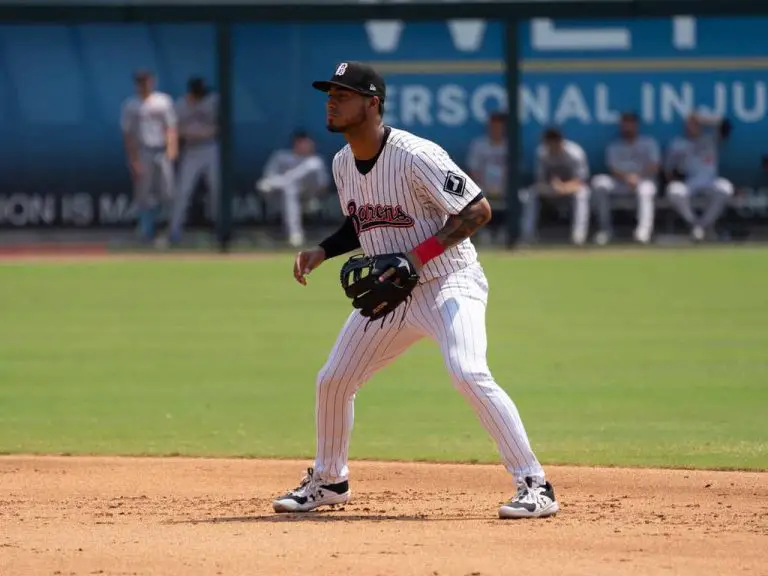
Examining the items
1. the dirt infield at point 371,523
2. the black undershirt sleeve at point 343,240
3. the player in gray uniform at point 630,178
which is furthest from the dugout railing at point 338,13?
the black undershirt sleeve at point 343,240

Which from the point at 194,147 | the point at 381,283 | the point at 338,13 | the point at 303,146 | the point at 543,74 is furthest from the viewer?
the point at 543,74

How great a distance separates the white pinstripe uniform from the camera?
595 centimetres

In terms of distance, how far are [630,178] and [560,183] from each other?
89 centimetres

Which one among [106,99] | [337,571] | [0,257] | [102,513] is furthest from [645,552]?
[106,99]

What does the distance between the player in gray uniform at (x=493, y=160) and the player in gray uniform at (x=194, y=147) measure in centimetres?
334

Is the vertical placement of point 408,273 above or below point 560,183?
above

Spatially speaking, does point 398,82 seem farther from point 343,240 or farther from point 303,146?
point 343,240

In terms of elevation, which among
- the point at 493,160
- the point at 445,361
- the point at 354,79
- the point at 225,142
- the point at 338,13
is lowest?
the point at 445,361

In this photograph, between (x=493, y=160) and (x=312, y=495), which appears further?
(x=493, y=160)

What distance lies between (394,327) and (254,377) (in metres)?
4.41

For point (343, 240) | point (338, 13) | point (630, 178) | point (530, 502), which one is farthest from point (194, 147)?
point (530, 502)

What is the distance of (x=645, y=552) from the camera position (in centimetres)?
539

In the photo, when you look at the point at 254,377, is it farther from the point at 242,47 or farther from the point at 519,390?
the point at 242,47

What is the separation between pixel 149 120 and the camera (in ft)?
67.0
